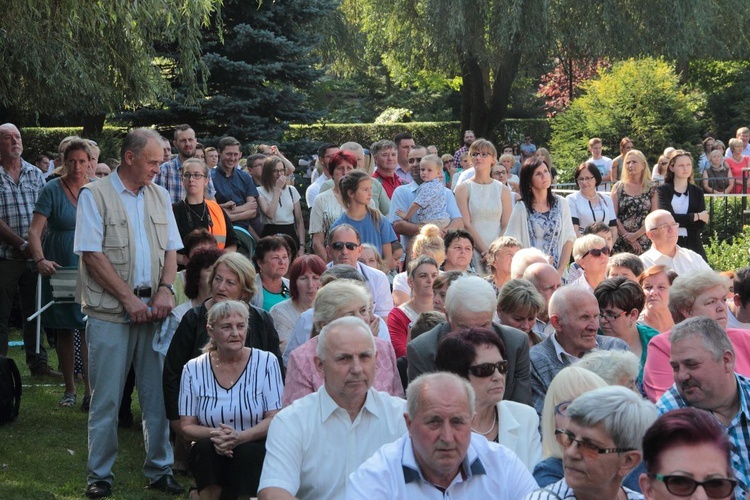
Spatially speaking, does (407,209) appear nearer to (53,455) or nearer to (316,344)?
(53,455)

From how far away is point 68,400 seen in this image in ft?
29.2

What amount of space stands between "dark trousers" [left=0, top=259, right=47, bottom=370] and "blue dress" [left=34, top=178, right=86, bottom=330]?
0.72m

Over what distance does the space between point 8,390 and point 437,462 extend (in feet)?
16.9

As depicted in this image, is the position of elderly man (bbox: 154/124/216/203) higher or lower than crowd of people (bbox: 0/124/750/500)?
higher

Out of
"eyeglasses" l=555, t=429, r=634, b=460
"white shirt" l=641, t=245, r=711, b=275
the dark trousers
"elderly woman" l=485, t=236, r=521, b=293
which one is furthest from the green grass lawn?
"white shirt" l=641, t=245, r=711, b=275

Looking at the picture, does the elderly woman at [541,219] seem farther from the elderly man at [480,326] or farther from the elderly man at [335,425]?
the elderly man at [335,425]

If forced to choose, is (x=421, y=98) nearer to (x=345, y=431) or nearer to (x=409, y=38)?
(x=409, y=38)

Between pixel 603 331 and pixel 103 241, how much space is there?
317 centimetres

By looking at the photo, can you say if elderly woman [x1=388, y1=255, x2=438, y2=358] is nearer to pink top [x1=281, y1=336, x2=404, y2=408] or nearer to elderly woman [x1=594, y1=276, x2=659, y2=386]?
elderly woman [x1=594, y1=276, x2=659, y2=386]

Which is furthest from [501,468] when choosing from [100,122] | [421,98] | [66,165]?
[421,98]

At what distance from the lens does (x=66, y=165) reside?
8641 mm

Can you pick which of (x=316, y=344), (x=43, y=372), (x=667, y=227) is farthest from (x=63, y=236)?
(x=667, y=227)

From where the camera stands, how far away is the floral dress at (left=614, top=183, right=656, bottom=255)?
11.8m

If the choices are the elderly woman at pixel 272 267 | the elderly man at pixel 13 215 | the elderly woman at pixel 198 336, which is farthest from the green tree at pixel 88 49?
the elderly woman at pixel 198 336
